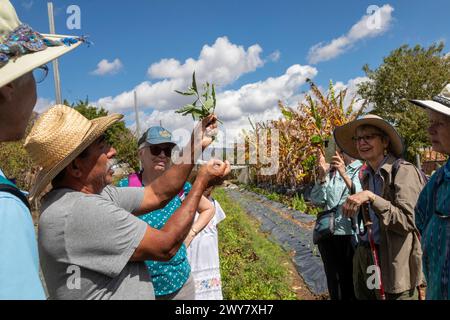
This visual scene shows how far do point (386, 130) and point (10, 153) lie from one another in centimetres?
1202

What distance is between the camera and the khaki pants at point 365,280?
249 cm

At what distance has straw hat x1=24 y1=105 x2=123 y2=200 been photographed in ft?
4.99

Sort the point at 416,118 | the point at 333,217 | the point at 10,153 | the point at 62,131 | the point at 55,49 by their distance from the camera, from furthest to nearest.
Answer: the point at 416,118 → the point at 10,153 → the point at 333,217 → the point at 62,131 → the point at 55,49

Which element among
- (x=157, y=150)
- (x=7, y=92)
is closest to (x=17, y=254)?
(x=7, y=92)

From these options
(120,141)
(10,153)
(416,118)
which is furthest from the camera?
(120,141)

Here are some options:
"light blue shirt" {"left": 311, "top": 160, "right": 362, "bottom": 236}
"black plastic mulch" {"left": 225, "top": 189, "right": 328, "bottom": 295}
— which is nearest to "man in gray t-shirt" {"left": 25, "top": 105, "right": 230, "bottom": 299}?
"light blue shirt" {"left": 311, "top": 160, "right": 362, "bottom": 236}

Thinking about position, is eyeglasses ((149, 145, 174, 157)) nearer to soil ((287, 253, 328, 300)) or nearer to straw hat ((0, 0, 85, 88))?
straw hat ((0, 0, 85, 88))

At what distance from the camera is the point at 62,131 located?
A: 5.07 feet

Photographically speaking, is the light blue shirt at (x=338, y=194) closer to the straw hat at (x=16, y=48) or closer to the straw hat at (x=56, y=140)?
the straw hat at (x=56, y=140)

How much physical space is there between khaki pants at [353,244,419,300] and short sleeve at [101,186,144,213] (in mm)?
1844

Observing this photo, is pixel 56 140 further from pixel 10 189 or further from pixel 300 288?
pixel 300 288

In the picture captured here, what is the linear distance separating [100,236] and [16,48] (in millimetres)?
774
